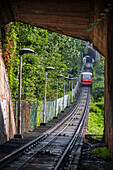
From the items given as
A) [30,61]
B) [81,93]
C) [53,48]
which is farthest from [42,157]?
[81,93]

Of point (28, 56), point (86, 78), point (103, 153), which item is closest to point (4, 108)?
point (103, 153)

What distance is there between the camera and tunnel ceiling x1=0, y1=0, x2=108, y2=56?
1044 cm

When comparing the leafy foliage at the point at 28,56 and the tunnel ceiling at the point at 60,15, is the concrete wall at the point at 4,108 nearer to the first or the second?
the leafy foliage at the point at 28,56

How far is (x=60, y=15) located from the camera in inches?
425

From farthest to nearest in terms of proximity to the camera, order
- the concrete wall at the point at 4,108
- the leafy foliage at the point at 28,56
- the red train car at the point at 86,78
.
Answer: the red train car at the point at 86,78 < the leafy foliage at the point at 28,56 < the concrete wall at the point at 4,108

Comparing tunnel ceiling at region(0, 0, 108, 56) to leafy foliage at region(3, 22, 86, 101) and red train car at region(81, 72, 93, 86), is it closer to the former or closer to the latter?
leafy foliage at region(3, 22, 86, 101)

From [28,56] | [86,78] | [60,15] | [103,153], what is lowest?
[103,153]

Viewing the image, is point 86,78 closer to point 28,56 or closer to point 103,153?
point 28,56

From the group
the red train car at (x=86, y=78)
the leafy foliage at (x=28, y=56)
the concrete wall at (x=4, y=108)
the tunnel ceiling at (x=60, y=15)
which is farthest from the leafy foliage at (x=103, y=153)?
the red train car at (x=86, y=78)

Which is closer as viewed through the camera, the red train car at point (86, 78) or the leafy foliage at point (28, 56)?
the leafy foliage at point (28, 56)

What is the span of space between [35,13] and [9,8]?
3.67 feet

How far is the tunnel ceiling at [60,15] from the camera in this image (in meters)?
10.4

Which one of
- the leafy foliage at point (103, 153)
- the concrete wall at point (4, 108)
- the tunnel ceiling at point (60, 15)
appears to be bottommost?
the leafy foliage at point (103, 153)

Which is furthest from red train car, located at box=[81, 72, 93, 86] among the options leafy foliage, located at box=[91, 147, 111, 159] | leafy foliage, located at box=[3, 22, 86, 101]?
leafy foliage, located at box=[91, 147, 111, 159]
